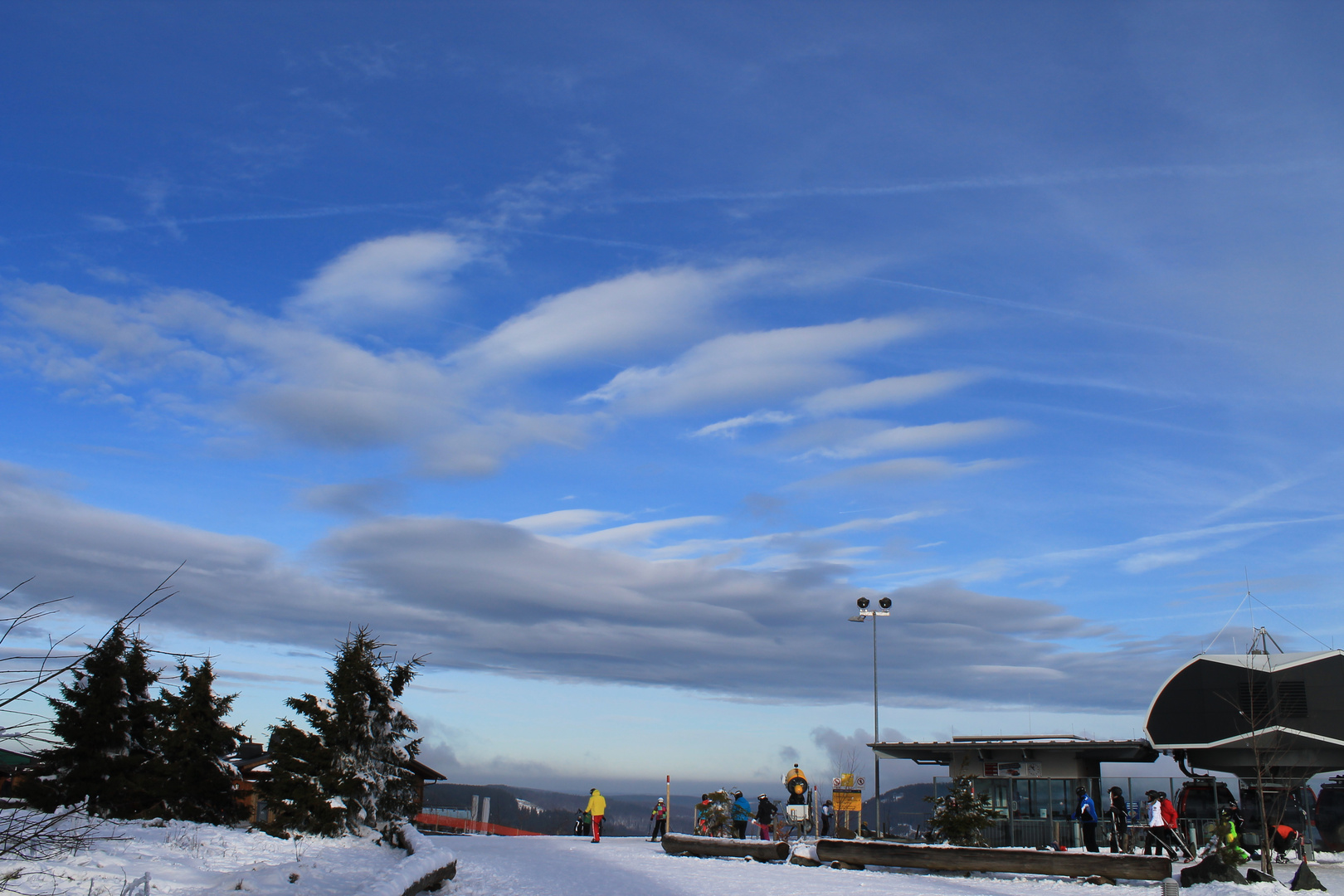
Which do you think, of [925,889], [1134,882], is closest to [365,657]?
[925,889]

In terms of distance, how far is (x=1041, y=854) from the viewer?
18516 millimetres

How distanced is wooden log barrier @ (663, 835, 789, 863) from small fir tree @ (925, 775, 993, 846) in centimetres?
417

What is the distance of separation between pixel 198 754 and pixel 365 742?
7.24 metres

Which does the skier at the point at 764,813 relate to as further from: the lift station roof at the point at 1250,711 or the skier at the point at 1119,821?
the lift station roof at the point at 1250,711

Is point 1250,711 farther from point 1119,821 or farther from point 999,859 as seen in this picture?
point 999,859

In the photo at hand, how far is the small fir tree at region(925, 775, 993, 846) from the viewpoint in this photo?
23500 mm

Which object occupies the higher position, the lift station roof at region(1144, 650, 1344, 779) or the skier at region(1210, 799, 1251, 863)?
the lift station roof at region(1144, 650, 1344, 779)

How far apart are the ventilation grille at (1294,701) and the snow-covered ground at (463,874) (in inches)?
524

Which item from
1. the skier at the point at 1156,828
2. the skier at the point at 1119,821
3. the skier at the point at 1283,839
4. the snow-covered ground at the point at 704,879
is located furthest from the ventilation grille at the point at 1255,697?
the snow-covered ground at the point at 704,879

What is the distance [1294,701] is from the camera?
36.3 m

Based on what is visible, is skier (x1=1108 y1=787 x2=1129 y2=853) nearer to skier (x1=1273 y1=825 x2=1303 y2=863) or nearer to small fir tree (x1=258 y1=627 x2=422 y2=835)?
skier (x1=1273 y1=825 x2=1303 y2=863)

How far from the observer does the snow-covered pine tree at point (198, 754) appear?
76.7ft

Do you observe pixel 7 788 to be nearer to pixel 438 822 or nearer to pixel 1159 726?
pixel 438 822

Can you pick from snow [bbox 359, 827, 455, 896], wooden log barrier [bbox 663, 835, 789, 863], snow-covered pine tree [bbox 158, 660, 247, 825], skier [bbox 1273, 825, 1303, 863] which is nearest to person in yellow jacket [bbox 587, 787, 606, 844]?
wooden log barrier [bbox 663, 835, 789, 863]
